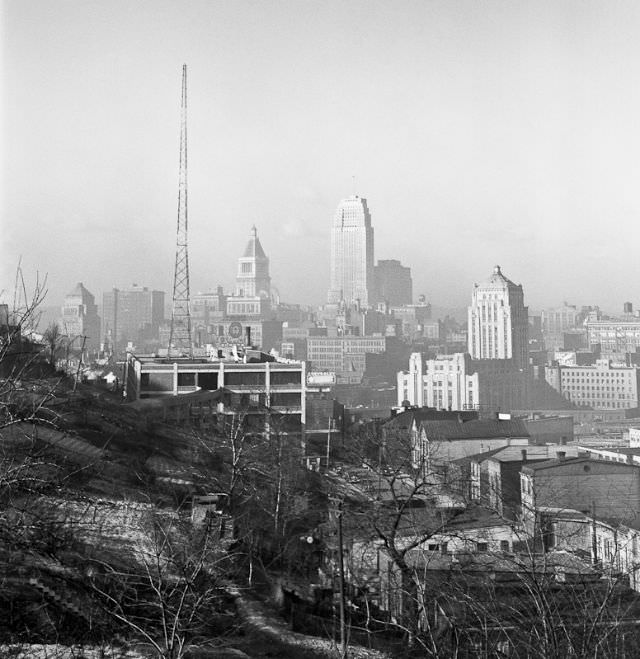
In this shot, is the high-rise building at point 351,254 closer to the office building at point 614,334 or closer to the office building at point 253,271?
the office building at point 253,271

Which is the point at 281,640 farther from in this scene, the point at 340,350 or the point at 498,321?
the point at 340,350

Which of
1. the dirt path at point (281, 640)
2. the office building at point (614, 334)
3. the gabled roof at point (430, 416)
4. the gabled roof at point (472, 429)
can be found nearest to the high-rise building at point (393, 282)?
the office building at point (614, 334)

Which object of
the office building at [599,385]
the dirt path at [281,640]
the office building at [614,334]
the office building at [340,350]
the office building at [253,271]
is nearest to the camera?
the dirt path at [281,640]

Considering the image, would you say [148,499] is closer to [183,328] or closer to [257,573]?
[257,573]

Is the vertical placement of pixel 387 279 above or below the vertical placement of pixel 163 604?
above

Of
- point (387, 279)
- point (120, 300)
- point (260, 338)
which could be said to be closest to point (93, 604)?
point (260, 338)

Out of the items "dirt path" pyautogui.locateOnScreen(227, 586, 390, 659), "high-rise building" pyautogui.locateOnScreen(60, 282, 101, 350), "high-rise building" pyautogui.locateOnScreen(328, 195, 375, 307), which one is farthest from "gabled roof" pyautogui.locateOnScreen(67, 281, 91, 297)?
"dirt path" pyautogui.locateOnScreen(227, 586, 390, 659)

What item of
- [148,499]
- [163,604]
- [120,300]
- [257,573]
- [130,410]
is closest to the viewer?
[163,604]

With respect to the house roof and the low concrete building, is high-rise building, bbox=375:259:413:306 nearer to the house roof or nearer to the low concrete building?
the house roof

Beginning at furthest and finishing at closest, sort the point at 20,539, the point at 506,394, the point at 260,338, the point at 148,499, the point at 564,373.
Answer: the point at 260,338 < the point at 564,373 < the point at 506,394 < the point at 148,499 < the point at 20,539
